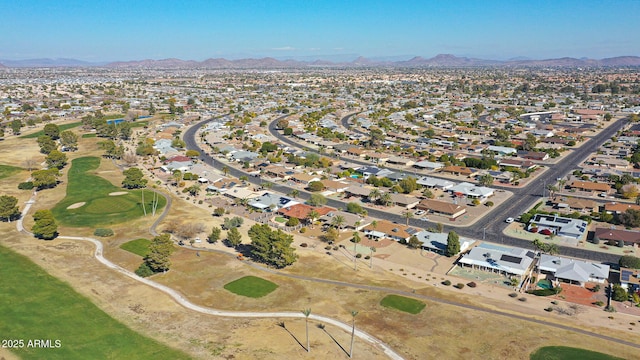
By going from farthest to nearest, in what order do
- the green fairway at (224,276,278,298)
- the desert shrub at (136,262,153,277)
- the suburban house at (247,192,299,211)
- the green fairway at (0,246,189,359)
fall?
1. the suburban house at (247,192,299,211)
2. the desert shrub at (136,262,153,277)
3. the green fairway at (224,276,278,298)
4. the green fairway at (0,246,189,359)

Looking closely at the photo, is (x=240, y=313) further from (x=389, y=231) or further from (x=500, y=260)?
(x=500, y=260)

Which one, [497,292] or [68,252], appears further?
[68,252]

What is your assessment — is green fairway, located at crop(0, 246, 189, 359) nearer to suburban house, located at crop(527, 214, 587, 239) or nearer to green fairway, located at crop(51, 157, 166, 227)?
green fairway, located at crop(51, 157, 166, 227)

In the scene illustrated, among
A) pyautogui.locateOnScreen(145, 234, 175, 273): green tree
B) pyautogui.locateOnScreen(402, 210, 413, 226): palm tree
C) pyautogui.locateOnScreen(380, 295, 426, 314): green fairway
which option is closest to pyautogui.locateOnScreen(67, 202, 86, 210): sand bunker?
pyautogui.locateOnScreen(145, 234, 175, 273): green tree

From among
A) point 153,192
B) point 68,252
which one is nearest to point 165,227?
point 68,252

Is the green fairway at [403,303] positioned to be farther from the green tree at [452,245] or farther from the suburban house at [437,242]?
the suburban house at [437,242]

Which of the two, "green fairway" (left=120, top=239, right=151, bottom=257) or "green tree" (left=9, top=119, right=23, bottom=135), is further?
"green tree" (left=9, top=119, right=23, bottom=135)

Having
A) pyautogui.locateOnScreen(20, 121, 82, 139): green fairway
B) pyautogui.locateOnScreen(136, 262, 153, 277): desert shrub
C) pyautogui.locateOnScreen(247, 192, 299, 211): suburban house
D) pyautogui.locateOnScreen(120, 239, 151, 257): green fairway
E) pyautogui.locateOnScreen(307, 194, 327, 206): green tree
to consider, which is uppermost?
pyautogui.locateOnScreen(20, 121, 82, 139): green fairway

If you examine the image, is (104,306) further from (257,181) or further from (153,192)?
(257,181)
